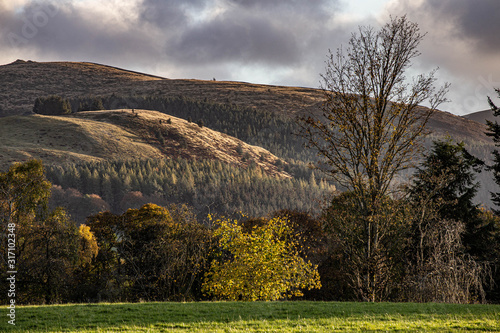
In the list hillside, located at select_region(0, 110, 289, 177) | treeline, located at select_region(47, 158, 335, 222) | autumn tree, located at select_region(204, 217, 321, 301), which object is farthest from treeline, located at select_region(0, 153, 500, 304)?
hillside, located at select_region(0, 110, 289, 177)

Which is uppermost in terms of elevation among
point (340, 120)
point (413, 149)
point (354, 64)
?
point (354, 64)

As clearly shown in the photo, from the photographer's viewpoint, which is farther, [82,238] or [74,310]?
[82,238]

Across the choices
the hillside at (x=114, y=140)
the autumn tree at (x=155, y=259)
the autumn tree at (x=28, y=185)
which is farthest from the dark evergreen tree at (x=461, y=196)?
the hillside at (x=114, y=140)

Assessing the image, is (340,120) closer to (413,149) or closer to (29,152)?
(413,149)

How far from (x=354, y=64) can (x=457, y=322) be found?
1054cm

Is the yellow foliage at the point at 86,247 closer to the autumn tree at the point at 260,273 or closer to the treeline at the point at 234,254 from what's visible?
the treeline at the point at 234,254

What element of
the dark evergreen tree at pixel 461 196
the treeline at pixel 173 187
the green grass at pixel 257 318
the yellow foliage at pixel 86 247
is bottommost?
the green grass at pixel 257 318

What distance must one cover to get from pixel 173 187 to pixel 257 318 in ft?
398

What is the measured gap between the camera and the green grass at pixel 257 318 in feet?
37.1

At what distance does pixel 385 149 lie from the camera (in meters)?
17.1

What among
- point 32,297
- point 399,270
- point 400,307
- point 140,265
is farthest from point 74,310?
point 399,270

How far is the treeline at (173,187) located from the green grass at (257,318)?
→ 8270cm

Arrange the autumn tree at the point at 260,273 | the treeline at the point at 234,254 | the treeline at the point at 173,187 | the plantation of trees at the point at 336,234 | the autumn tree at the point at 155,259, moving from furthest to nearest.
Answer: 1. the treeline at the point at 173,187
2. the autumn tree at the point at 155,259
3. the treeline at the point at 234,254
4. the autumn tree at the point at 260,273
5. the plantation of trees at the point at 336,234

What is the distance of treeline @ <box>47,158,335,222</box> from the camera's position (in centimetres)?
11269
